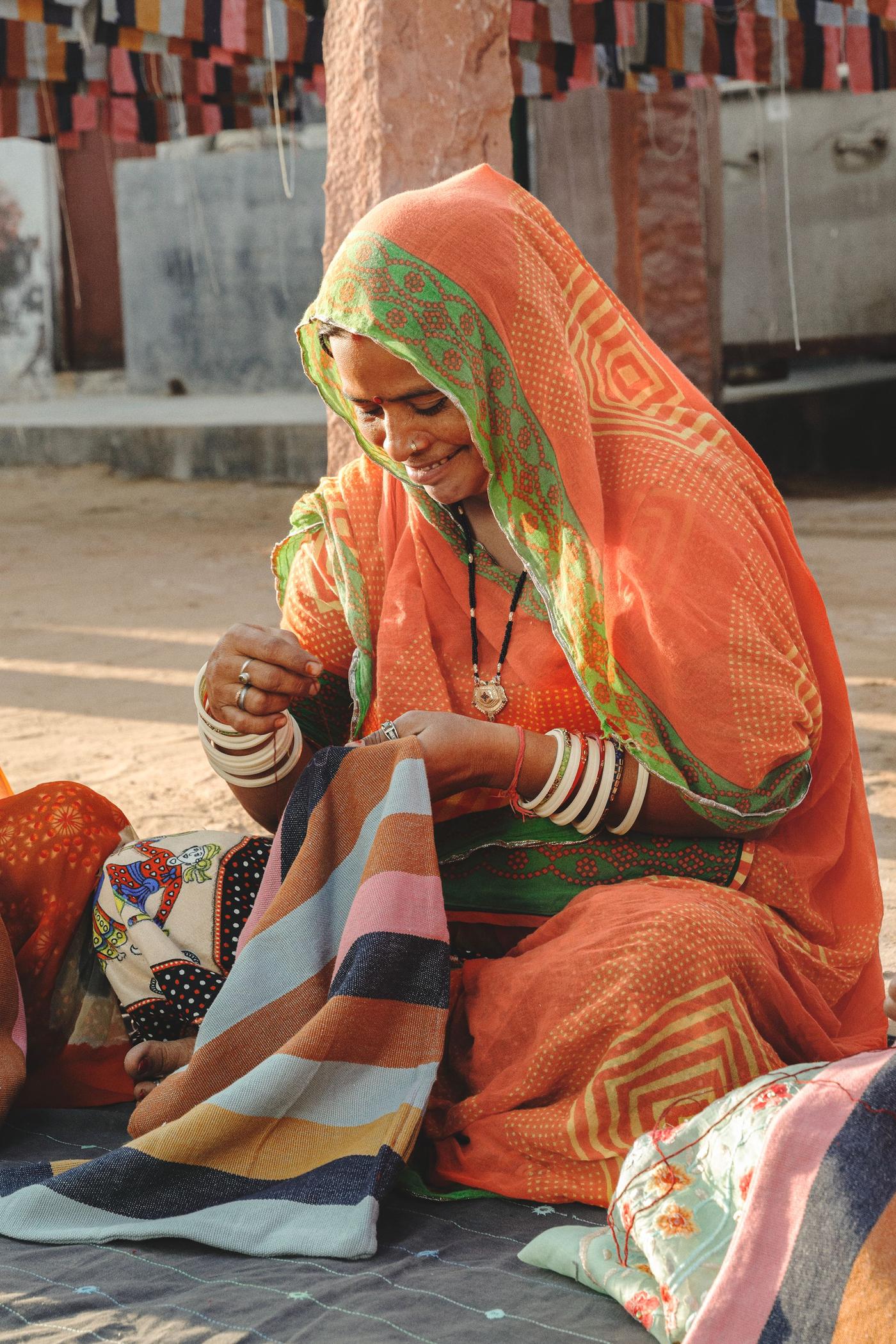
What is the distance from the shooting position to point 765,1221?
1509mm

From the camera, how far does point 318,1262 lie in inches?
69.6

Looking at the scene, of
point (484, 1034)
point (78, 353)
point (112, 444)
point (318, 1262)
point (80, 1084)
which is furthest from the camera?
point (78, 353)

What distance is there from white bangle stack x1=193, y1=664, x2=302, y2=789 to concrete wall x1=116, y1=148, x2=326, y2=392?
38.9 feet

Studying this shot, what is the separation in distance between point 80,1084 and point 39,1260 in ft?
1.99

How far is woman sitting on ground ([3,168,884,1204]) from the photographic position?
6.45 ft

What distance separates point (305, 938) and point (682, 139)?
8.14m

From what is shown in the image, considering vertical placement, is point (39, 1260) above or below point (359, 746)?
below

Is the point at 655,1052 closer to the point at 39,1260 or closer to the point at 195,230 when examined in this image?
the point at 39,1260

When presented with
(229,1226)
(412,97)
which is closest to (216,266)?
(412,97)

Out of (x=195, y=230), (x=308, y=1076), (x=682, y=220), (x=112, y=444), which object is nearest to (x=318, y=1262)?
(x=308, y=1076)

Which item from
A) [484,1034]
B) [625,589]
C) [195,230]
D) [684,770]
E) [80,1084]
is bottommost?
[80,1084]

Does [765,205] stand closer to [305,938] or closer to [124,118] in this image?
[124,118]

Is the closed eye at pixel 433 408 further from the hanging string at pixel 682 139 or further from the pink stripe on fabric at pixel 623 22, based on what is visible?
the hanging string at pixel 682 139

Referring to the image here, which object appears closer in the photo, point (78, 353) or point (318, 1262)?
point (318, 1262)
